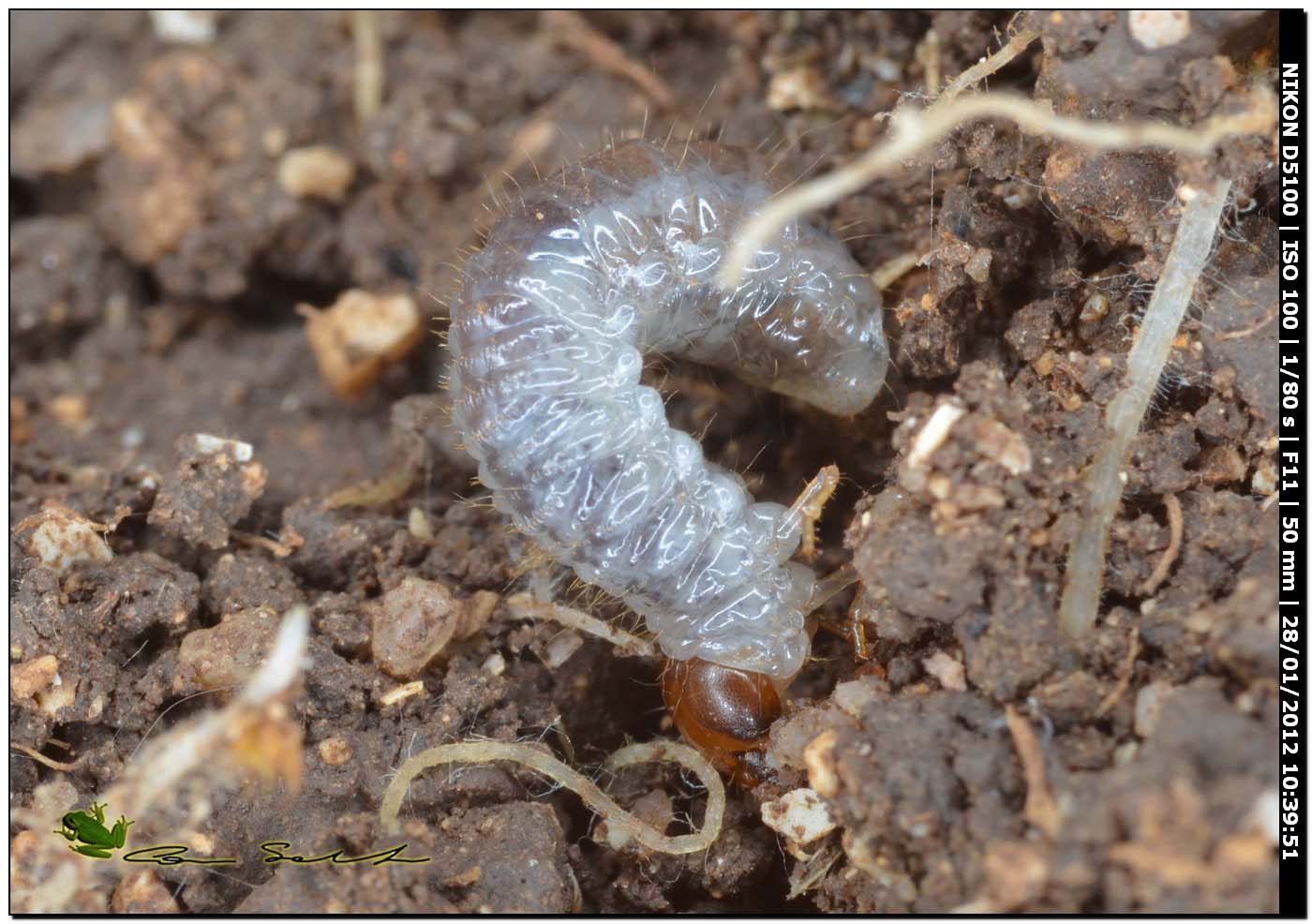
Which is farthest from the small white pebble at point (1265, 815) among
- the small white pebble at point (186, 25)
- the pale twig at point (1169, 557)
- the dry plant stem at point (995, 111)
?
the small white pebble at point (186, 25)

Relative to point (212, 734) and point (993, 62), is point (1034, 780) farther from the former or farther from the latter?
point (993, 62)

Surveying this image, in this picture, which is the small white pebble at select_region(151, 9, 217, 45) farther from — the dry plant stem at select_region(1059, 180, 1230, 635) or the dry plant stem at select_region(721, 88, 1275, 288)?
the dry plant stem at select_region(1059, 180, 1230, 635)

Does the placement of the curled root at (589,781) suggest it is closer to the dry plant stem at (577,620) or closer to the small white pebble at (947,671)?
the dry plant stem at (577,620)

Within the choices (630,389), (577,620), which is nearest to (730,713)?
(577,620)

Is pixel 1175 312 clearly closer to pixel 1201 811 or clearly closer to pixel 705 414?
pixel 1201 811

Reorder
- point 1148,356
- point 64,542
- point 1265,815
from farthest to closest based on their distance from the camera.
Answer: point 64,542, point 1148,356, point 1265,815
